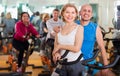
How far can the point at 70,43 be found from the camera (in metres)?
2.33

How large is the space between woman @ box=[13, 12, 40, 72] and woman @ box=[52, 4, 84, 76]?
3.42 metres

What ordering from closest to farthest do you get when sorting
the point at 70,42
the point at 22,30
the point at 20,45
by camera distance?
1. the point at 70,42
2. the point at 22,30
3. the point at 20,45

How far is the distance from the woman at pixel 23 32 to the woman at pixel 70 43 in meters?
3.42

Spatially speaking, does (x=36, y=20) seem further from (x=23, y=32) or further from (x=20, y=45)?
(x=23, y=32)

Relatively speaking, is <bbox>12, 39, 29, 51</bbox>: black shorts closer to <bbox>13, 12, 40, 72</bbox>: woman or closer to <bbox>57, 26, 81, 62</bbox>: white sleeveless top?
<bbox>13, 12, 40, 72</bbox>: woman

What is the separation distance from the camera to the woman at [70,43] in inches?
89.6

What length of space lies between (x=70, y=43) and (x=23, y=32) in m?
3.74

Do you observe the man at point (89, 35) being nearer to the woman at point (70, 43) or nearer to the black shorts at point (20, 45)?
the woman at point (70, 43)

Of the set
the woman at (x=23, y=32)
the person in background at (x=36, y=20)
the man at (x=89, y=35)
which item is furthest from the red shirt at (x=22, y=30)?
the man at (x=89, y=35)

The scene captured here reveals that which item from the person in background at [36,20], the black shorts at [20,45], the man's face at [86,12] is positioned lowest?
the black shorts at [20,45]

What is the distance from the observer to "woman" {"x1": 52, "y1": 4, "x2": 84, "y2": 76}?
7.47ft

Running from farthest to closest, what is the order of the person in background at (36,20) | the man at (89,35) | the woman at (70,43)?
the person in background at (36,20)
the man at (89,35)
the woman at (70,43)

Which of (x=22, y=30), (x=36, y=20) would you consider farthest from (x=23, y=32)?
(x=36, y=20)

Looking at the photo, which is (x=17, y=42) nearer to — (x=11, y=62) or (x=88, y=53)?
(x=11, y=62)
